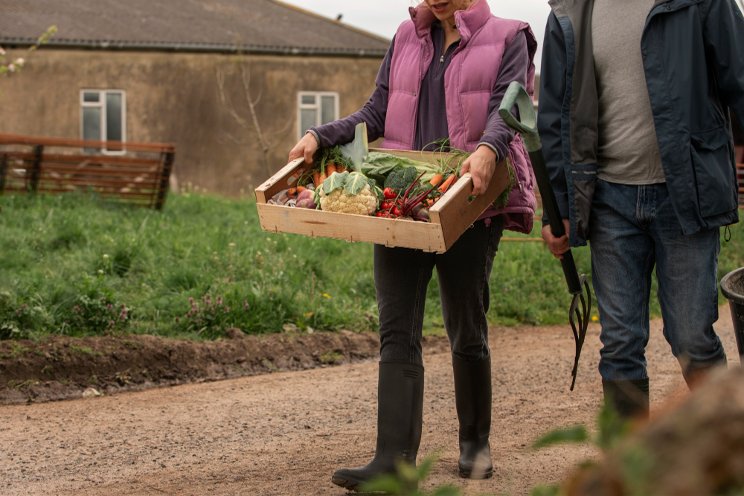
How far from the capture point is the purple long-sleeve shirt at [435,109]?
14.4 ft

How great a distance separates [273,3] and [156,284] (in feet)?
78.6

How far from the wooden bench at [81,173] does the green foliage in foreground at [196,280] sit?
1.87 metres

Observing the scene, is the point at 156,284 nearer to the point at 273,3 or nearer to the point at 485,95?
the point at 485,95

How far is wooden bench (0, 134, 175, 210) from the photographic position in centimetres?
1517

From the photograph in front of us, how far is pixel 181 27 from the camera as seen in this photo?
28.9 metres

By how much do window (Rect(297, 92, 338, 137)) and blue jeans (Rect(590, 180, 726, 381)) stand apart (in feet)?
81.8

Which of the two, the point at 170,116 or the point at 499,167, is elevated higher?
the point at 499,167

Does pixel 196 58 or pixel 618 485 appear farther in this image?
pixel 196 58

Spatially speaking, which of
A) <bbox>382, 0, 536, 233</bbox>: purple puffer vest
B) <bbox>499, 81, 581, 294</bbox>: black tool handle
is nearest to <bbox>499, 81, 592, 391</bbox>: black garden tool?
<bbox>499, 81, 581, 294</bbox>: black tool handle

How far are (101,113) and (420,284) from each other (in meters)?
24.4

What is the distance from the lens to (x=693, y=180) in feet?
13.4

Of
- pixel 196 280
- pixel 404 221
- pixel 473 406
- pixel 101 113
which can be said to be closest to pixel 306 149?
pixel 404 221

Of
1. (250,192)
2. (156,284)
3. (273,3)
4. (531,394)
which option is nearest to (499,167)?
(531,394)

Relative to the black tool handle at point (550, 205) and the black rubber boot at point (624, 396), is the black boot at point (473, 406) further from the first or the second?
the black rubber boot at point (624, 396)
